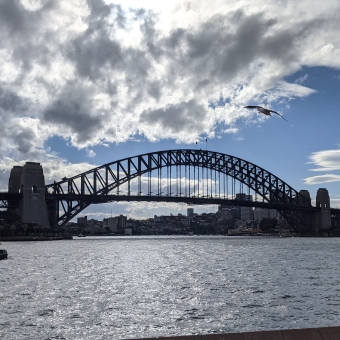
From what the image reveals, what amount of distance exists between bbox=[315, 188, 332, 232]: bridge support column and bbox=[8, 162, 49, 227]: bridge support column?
284 ft

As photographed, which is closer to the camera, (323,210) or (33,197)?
(33,197)

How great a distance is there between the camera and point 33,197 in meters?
114

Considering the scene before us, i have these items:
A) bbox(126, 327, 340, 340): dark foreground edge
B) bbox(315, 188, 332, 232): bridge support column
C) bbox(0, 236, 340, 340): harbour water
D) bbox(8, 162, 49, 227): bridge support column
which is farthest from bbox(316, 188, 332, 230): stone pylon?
bbox(126, 327, 340, 340): dark foreground edge

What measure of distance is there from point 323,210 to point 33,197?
3588 inches

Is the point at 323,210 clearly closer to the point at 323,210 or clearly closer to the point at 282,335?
the point at 323,210

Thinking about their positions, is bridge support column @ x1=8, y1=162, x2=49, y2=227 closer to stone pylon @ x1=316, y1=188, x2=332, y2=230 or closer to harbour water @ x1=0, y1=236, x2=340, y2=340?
harbour water @ x1=0, y1=236, x2=340, y2=340

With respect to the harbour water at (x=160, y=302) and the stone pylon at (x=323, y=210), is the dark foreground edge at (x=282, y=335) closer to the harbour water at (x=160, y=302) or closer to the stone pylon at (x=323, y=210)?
the harbour water at (x=160, y=302)

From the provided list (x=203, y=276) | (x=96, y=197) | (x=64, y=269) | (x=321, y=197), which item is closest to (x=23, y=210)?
(x=96, y=197)

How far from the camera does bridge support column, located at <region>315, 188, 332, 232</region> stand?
6491 inches

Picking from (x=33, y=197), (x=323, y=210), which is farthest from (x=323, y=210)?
(x=33, y=197)

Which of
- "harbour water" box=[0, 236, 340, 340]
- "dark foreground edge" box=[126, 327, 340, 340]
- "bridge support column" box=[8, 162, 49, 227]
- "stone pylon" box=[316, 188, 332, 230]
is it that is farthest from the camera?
"stone pylon" box=[316, 188, 332, 230]

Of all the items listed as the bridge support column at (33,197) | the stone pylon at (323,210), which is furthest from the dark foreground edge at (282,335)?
the stone pylon at (323,210)

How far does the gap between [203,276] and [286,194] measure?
13657 centimetres

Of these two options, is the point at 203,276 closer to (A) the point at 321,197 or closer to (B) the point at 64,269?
(B) the point at 64,269
